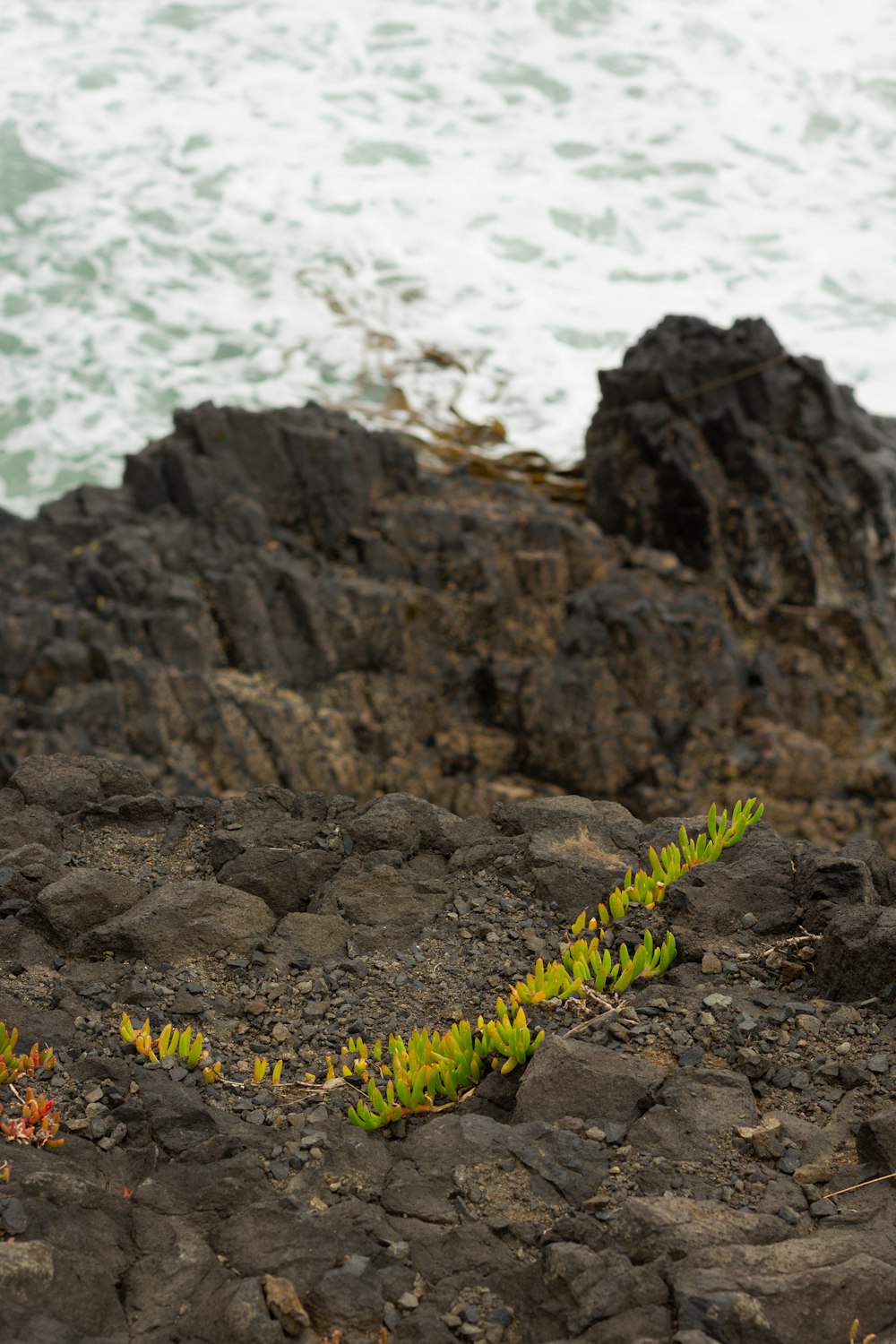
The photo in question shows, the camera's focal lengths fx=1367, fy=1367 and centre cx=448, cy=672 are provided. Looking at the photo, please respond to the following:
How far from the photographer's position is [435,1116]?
12.5 feet

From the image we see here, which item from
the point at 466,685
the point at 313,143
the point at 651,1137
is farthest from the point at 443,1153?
the point at 313,143

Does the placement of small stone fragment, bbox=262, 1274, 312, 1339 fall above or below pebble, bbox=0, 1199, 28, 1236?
below

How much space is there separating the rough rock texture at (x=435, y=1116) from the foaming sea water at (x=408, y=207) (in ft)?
40.7

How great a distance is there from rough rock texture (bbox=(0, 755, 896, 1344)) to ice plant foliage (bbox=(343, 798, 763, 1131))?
6cm

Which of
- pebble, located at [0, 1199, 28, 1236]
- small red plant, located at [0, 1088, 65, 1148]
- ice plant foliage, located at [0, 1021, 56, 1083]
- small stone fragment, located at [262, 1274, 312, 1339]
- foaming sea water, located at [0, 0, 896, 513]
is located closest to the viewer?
small stone fragment, located at [262, 1274, 312, 1339]

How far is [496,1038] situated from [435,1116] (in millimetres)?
277

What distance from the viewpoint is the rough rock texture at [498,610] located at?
33.8ft

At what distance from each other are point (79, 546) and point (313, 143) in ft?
52.7

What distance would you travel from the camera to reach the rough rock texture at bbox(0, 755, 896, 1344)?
2982 millimetres

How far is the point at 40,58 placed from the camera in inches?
1009

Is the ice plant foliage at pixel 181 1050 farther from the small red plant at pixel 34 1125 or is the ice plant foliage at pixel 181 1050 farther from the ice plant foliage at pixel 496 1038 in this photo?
the small red plant at pixel 34 1125

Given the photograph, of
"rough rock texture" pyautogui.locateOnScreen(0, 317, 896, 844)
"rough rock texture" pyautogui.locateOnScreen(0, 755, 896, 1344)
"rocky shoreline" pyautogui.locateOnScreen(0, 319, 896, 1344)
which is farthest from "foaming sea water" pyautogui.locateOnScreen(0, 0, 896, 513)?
"rough rock texture" pyautogui.locateOnScreen(0, 755, 896, 1344)

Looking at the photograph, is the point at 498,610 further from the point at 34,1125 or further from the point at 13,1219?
the point at 13,1219

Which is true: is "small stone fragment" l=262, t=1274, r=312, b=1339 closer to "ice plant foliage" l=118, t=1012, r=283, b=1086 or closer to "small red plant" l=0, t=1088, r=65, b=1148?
"small red plant" l=0, t=1088, r=65, b=1148
